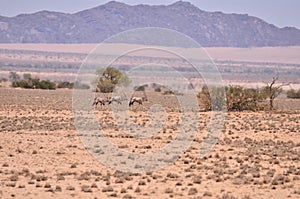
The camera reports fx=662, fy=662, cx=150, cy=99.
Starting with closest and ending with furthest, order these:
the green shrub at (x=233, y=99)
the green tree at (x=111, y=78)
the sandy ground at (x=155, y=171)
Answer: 1. the sandy ground at (x=155, y=171)
2. the green shrub at (x=233, y=99)
3. the green tree at (x=111, y=78)

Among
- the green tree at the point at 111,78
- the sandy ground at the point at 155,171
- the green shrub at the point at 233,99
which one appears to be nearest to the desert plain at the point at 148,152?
the sandy ground at the point at 155,171

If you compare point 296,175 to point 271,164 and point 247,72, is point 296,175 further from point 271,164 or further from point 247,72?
point 247,72

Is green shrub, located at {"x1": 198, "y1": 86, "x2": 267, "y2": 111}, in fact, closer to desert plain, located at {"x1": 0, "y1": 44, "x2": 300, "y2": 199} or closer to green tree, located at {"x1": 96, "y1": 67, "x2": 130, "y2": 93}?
desert plain, located at {"x1": 0, "y1": 44, "x2": 300, "y2": 199}

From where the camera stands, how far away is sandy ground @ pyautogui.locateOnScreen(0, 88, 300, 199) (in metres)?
14.6

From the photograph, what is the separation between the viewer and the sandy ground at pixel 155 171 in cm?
1463

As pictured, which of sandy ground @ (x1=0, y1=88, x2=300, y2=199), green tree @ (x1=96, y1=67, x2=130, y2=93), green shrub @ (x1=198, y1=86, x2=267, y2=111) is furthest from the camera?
green tree @ (x1=96, y1=67, x2=130, y2=93)

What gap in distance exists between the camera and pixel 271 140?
83.3 feet

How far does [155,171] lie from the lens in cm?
1742

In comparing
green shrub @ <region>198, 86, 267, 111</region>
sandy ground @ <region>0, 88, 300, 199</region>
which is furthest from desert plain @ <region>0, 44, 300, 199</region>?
green shrub @ <region>198, 86, 267, 111</region>

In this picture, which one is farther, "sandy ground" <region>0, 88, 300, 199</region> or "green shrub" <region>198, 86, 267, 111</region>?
"green shrub" <region>198, 86, 267, 111</region>

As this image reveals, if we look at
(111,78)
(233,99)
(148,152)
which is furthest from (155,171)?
(111,78)

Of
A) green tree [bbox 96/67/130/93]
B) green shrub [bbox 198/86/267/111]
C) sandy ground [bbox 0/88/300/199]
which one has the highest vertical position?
green tree [bbox 96/67/130/93]

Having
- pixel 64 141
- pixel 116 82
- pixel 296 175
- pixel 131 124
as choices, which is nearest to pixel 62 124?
pixel 131 124

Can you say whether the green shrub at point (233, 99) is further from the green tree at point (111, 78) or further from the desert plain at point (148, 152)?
the green tree at point (111, 78)
